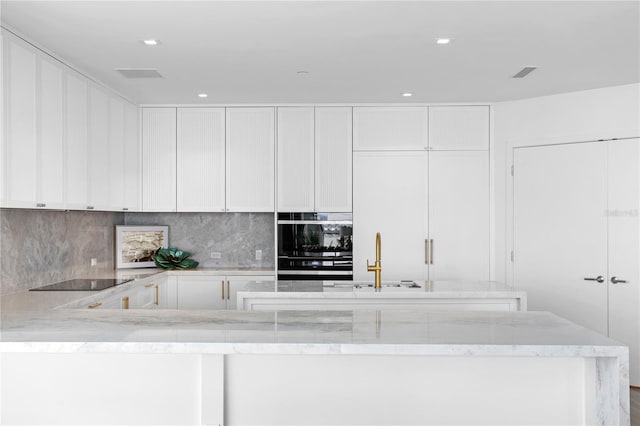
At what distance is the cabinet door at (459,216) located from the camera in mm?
4855

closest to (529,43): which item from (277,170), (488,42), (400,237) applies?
(488,42)

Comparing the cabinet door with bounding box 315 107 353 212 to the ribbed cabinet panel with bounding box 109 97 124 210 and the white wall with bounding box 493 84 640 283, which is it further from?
the ribbed cabinet panel with bounding box 109 97 124 210

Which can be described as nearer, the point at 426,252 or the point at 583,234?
the point at 583,234

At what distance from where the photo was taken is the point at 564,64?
142 inches

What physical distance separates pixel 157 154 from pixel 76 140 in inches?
53.4

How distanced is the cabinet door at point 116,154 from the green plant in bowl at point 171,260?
66cm

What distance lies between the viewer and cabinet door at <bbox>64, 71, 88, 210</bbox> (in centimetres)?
349

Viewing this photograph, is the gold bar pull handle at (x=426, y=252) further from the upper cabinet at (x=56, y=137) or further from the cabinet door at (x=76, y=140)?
the cabinet door at (x=76, y=140)

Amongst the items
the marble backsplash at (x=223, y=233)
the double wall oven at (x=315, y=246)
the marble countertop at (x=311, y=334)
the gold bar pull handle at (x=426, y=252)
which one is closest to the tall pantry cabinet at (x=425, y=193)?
the gold bar pull handle at (x=426, y=252)

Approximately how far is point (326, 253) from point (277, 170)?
0.96 meters

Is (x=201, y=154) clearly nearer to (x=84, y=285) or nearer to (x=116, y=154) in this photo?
(x=116, y=154)

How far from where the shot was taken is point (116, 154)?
4387 millimetres

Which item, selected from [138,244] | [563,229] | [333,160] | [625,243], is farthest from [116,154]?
[625,243]

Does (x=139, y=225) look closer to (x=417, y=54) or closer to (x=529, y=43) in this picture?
(x=417, y=54)
